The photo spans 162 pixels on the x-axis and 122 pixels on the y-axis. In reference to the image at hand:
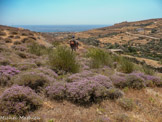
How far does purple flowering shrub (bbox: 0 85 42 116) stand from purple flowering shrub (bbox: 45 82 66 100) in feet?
1.64

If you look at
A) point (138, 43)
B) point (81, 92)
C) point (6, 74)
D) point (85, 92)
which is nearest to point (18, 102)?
point (81, 92)

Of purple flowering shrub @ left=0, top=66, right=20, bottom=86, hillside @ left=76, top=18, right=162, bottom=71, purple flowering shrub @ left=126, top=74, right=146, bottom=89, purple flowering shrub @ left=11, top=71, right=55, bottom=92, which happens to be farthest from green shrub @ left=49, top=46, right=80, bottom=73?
hillside @ left=76, top=18, right=162, bottom=71

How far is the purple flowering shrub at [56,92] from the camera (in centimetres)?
408

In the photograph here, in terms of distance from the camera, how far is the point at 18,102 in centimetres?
326

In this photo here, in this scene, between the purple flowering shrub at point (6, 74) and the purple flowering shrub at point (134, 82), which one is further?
the purple flowering shrub at point (134, 82)

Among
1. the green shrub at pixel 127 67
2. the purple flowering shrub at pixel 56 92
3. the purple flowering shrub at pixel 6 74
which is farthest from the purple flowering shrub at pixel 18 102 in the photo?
the green shrub at pixel 127 67

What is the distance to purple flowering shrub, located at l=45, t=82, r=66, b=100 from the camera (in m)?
4.08

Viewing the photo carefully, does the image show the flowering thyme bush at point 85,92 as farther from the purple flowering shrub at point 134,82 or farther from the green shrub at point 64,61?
the green shrub at point 64,61

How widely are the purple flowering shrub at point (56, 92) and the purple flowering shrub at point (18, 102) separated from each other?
500mm

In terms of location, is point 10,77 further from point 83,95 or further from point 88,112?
point 88,112

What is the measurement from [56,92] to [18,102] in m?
1.18

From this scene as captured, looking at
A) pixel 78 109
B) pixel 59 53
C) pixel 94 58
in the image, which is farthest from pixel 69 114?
pixel 94 58

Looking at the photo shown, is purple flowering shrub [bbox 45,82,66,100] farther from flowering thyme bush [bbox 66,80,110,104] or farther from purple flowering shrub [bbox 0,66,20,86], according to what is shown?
purple flowering shrub [bbox 0,66,20,86]

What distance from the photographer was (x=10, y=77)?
502 cm
